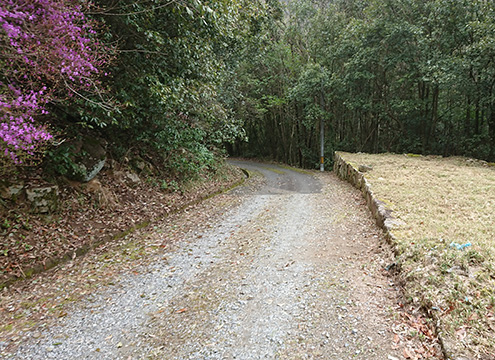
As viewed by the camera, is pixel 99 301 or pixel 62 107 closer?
pixel 99 301

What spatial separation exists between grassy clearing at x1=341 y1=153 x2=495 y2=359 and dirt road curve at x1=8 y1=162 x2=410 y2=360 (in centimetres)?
38

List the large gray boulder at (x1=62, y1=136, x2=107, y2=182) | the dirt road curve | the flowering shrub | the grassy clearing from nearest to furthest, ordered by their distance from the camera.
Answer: the grassy clearing < the dirt road curve < the flowering shrub < the large gray boulder at (x1=62, y1=136, x2=107, y2=182)

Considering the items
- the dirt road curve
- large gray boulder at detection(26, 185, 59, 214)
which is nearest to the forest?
large gray boulder at detection(26, 185, 59, 214)

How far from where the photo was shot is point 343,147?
65.0ft

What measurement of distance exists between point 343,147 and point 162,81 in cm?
1681

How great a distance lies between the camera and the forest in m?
3.17

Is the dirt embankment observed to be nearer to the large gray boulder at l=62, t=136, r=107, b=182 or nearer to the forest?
the large gray boulder at l=62, t=136, r=107, b=182

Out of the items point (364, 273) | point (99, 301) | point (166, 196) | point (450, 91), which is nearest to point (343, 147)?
point (450, 91)

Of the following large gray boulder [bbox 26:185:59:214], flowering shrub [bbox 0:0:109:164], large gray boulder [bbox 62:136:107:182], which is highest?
flowering shrub [bbox 0:0:109:164]

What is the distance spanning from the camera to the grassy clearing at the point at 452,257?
2133 millimetres

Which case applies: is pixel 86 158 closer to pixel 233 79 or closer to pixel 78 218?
pixel 78 218

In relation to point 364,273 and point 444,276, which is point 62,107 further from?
point 444,276

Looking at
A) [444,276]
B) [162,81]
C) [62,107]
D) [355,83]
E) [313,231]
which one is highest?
[355,83]

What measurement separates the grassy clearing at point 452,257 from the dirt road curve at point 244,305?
379mm
